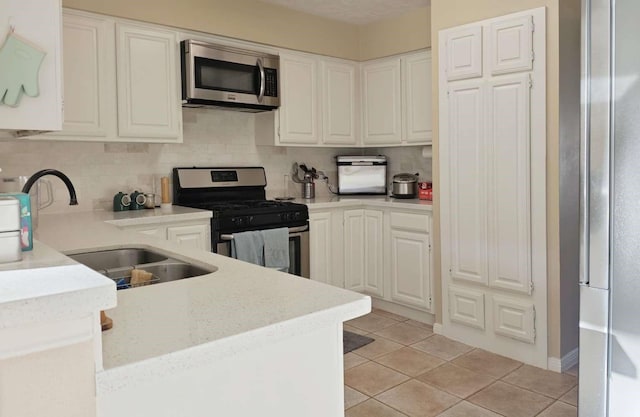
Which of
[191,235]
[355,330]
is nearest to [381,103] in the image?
[355,330]

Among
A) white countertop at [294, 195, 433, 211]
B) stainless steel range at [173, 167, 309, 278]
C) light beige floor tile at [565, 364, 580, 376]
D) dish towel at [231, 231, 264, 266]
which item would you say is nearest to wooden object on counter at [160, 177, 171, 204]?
stainless steel range at [173, 167, 309, 278]

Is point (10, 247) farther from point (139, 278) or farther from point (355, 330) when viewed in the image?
point (355, 330)

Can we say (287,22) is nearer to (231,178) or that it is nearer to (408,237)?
(231,178)

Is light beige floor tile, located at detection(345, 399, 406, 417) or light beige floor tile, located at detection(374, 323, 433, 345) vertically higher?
light beige floor tile, located at detection(374, 323, 433, 345)

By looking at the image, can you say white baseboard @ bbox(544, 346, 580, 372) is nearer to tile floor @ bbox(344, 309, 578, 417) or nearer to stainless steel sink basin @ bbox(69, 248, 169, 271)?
tile floor @ bbox(344, 309, 578, 417)

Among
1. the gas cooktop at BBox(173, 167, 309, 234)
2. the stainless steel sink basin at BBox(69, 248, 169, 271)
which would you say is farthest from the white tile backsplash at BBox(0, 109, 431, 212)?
Answer: the stainless steel sink basin at BBox(69, 248, 169, 271)

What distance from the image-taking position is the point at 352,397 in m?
2.71

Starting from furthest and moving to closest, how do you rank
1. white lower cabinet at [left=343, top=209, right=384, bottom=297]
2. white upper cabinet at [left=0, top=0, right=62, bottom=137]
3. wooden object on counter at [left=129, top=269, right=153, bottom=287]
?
white lower cabinet at [left=343, top=209, right=384, bottom=297]
wooden object on counter at [left=129, top=269, right=153, bottom=287]
white upper cabinet at [left=0, top=0, right=62, bottom=137]

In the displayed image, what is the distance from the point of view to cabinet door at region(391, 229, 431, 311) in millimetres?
3807

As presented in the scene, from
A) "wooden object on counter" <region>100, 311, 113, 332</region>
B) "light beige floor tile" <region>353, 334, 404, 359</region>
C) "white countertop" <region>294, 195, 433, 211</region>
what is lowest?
"light beige floor tile" <region>353, 334, 404, 359</region>

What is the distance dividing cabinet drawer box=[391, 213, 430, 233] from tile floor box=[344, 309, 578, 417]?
791 mm

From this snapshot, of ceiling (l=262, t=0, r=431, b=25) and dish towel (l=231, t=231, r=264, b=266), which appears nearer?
dish towel (l=231, t=231, r=264, b=266)

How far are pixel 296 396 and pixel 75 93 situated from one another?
2.66m

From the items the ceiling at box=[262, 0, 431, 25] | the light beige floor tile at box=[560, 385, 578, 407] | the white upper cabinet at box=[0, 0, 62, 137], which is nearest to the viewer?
the white upper cabinet at box=[0, 0, 62, 137]
